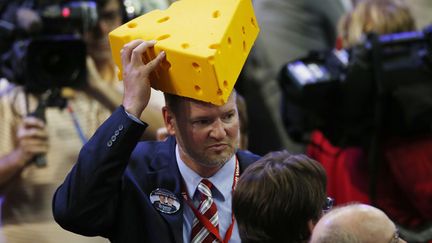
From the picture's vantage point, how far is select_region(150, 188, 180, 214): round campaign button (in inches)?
95.7

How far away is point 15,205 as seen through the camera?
3.51 meters

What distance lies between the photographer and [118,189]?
239 centimetres

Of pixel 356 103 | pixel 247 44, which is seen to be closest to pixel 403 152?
pixel 356 103

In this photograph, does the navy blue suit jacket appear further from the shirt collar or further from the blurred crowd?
the blurred crowd

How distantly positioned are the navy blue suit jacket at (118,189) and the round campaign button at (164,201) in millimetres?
10

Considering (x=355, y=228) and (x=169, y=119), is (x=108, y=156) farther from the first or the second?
(x=355, y=228)

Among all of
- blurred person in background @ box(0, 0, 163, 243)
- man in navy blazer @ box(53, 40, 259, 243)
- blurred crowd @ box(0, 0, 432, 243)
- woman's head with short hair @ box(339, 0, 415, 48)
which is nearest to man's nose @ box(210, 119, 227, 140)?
man in navy blazer @ box(53, 40, 259, 243)

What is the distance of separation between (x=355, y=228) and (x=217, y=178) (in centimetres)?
62

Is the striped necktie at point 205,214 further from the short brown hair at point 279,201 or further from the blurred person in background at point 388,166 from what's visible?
the blurred person in background at point 388,166

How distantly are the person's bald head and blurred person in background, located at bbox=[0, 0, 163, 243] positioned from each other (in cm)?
150

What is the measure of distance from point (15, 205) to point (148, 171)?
1.15 meters

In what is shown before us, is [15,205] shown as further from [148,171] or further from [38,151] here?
[148,171]

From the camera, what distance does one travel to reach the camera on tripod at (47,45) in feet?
11.2

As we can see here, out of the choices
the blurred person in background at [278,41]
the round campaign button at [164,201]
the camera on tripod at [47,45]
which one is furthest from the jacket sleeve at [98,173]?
the blurred person in background at [278,41]
